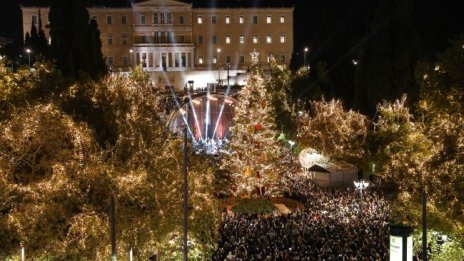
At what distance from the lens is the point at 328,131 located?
116 feet

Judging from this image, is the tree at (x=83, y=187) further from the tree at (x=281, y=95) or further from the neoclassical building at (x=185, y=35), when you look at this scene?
the neoclassical building at (x=185, y=35)

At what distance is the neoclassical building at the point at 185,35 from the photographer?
275 feet

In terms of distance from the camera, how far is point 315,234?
813 inches

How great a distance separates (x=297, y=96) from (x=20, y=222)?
4307 cm

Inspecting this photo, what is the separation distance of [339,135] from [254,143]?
886cm

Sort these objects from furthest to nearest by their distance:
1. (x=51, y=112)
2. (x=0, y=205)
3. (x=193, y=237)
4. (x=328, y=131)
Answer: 1. (x=328, y=131)
2. (x=193, y=237)
3. (x=51, y=112)
4. (x=0, y=205)

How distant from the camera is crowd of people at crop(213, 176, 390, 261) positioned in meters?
18.5

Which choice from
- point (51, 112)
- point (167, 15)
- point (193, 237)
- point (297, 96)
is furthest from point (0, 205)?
Result: point (167, 15)

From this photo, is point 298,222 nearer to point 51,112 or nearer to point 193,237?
point 193,237

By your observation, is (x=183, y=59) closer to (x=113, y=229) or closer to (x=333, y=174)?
(x=333, y=174)

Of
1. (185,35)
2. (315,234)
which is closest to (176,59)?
(185,35)

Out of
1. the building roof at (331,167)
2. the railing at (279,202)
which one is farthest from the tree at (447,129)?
the building roof at (331,167)

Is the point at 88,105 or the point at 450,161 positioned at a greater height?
the point at 88,105

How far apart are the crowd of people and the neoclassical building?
56533 mm
